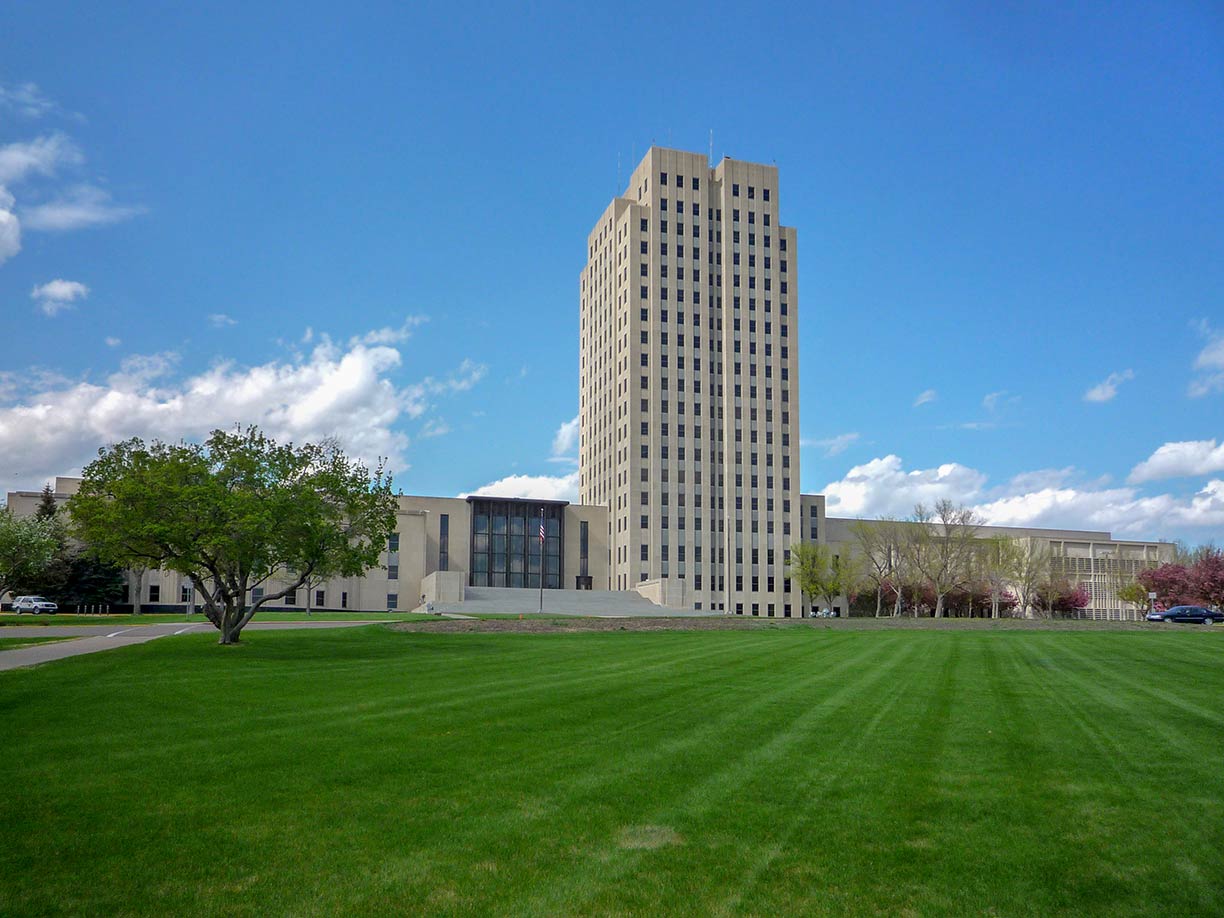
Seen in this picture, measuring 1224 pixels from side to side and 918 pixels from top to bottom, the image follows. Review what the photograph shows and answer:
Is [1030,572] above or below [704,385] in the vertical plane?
below

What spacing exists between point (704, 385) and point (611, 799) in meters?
109

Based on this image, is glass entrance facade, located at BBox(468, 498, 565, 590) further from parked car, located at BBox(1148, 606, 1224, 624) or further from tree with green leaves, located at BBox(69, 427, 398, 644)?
tree with green leaves, located at BBox(69, 427, 398, 644)

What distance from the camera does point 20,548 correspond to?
212ft

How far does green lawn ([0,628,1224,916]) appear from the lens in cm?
718

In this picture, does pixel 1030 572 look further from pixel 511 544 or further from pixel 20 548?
pixel 20 548

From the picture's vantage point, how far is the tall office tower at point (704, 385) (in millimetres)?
114375

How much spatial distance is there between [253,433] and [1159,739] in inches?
1200

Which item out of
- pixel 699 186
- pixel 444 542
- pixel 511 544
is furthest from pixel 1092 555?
pixel 444 542

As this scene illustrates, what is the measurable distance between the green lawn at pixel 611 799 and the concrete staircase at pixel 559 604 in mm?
63844

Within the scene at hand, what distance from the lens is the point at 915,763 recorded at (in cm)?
1158

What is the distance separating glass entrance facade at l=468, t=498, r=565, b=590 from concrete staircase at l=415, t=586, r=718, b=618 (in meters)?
16.7

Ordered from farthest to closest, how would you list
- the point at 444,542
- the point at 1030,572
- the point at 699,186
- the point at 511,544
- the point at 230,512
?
the point at 699,186 → the point at 511,544 → the point at 444,542 → the point at 1030,572 → the point at 230,512

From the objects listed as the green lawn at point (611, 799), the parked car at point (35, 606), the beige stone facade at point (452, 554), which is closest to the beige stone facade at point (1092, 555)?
the beige stone facade at point (452, 554)

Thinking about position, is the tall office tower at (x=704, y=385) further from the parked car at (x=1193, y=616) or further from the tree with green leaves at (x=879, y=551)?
the parked car at (x=1193, y=616)
